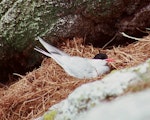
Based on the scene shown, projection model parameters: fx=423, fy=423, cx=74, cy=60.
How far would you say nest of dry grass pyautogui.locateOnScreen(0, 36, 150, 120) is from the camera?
3.63 meters

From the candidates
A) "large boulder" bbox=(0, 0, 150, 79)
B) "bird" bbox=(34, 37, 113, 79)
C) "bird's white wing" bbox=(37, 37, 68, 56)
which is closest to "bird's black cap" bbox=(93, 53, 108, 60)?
"bird" bbox=(34, 37, 113, 79)

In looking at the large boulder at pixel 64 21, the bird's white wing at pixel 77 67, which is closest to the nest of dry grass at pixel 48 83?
the bird's white wing at pixel 77 67

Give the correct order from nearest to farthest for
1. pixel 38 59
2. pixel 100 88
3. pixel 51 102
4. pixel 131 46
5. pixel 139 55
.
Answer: pixel 100 88, pixel 51 102, pixel 139 55, pixel 131 46, pixel 38 59

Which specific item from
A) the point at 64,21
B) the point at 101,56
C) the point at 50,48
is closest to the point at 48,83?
the point at 50,48

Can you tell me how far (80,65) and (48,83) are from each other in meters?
0.34

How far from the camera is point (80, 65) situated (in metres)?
3.90

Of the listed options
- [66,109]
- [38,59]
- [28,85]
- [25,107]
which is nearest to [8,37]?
[38,59]

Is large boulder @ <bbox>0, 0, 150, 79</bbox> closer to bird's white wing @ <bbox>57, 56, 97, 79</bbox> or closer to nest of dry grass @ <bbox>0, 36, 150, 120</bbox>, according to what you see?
nest of dry grass @ <bbox>0, 36, 150, 120</bbox>

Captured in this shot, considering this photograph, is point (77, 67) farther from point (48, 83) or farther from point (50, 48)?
point (50, 48)

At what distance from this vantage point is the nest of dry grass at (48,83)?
3629mm

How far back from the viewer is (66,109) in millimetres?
2021

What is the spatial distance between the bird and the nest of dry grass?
→ 0.07 m

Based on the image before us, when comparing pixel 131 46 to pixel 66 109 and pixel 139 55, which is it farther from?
pixel 66 109

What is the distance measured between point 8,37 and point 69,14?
27.3 inches
